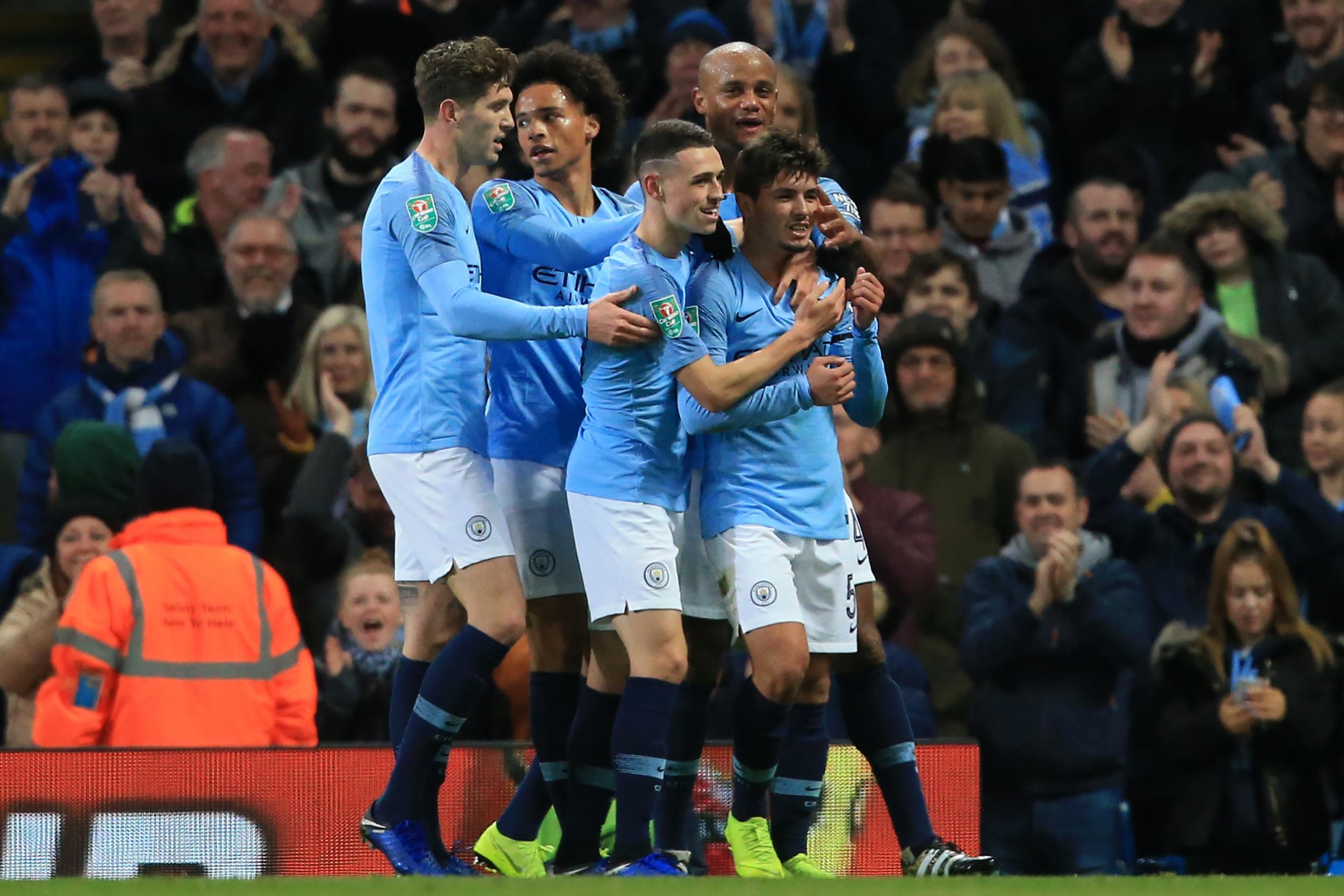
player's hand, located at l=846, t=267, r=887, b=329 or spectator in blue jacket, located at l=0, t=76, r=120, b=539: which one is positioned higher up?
spectator in blue jacket, located at l=0, t=76, r=120, b=539

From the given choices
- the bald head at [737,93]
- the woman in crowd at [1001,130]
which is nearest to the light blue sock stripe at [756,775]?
the bald head at [737,93]

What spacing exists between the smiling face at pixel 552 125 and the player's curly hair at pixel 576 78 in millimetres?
26

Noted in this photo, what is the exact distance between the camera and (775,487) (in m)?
6.43

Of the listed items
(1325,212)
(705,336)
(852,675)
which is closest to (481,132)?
(705,336)

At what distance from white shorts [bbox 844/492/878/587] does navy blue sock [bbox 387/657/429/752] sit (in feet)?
4.49

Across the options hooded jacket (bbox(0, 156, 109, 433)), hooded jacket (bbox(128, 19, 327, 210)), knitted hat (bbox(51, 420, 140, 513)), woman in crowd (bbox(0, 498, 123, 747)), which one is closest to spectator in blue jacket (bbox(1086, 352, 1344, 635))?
knitted hat (bbox(51, 420, 140, 513))

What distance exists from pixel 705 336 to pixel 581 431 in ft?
1.55

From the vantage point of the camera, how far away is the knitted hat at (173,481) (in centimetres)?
787

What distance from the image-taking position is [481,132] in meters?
6.52

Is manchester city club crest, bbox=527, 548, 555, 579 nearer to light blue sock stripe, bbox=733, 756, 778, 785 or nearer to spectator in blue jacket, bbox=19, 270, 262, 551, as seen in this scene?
light blue sock stripe, bbox=733, 756, 778, 785

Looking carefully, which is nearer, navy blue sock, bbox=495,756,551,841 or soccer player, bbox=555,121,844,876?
soccer player, bbox=555,121,844,876

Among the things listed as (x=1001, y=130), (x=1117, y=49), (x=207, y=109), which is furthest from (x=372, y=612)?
(x=1117, y=49)

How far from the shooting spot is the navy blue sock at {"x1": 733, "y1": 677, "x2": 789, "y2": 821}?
6.46m

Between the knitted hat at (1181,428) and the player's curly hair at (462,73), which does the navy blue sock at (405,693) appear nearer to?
the player's curly hair at (462,73)
